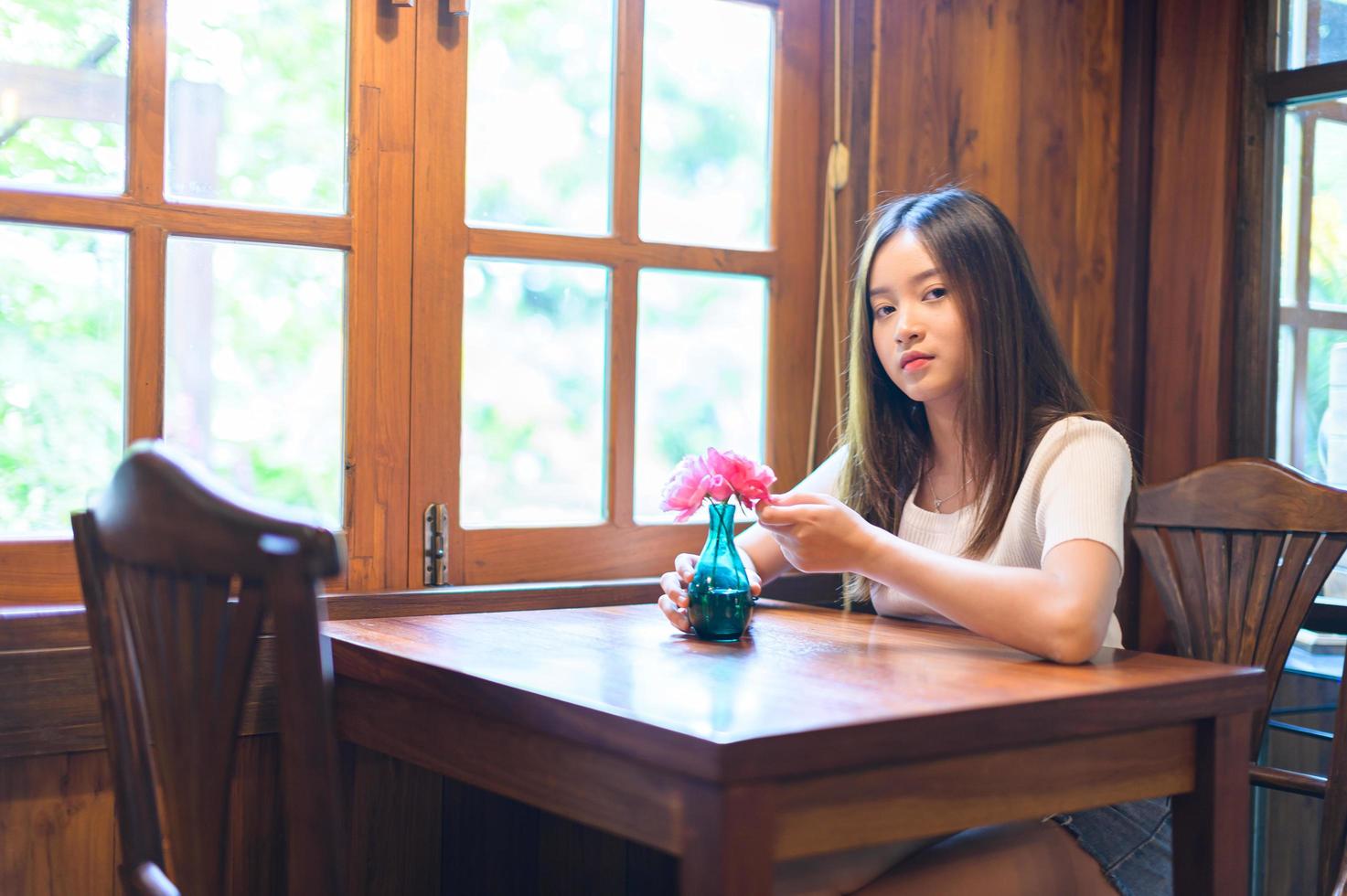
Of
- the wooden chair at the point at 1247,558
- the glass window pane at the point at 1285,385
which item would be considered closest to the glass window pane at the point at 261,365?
the wooden chair at the point at 1247,558

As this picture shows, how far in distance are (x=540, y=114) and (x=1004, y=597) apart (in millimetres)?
1099

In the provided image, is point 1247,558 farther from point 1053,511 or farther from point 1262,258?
point 1262,258

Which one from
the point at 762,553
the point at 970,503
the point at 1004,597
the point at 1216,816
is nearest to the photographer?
the point at 1216,816

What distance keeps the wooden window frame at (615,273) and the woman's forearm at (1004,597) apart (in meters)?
0.68

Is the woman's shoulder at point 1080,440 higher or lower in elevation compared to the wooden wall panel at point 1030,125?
lower

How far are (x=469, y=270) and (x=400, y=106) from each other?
26cm

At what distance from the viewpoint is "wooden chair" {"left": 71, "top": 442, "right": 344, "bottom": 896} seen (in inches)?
32.1

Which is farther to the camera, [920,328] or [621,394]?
[621,394]

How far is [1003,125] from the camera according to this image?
2477 millimetres

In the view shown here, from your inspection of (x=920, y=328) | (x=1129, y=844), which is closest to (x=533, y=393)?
(x=920, y=328)

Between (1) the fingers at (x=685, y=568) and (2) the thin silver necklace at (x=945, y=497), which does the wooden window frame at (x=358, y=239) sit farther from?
(2) the thin silver necklace at (x=945, y=497)

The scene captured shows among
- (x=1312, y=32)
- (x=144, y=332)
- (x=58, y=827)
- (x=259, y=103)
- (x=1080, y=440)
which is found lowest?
(x=58, y=827)

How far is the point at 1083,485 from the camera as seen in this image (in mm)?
1537

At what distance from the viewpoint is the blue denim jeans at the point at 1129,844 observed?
1.43 metres
